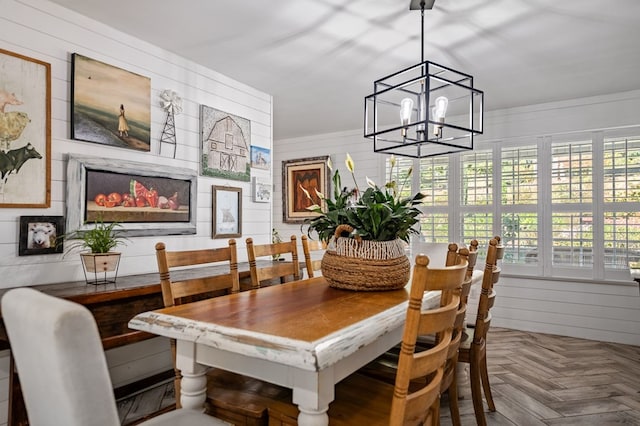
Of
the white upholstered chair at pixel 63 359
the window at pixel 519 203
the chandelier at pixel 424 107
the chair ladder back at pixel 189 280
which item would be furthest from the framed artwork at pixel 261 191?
the white upholstered chair at pixel 63 359

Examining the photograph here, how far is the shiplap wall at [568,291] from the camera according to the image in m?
3.96

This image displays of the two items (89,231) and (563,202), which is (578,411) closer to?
(563,202)

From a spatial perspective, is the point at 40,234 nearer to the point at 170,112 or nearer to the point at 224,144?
the point at 170,112

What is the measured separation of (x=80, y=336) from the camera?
0.77 m

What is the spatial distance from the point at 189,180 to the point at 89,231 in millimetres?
911

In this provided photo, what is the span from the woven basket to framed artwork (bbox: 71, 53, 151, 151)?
1.75 meters

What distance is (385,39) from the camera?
286 cm

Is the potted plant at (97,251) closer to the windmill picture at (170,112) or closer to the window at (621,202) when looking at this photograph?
the windmill picture at (170,112)

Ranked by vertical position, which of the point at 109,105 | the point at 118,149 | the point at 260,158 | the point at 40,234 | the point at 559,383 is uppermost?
the point at 109,105

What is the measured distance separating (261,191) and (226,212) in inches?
20.4

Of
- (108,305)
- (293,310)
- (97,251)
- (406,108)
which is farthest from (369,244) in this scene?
(97,251)

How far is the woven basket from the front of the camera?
5.90 ft

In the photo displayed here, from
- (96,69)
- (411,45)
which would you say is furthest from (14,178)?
(411,45)

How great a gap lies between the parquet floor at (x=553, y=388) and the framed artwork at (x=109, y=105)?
179 cm
